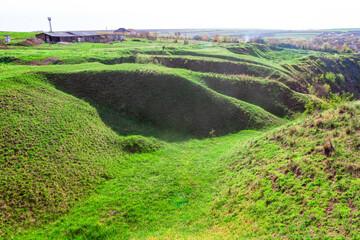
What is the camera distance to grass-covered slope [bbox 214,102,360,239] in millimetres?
13562

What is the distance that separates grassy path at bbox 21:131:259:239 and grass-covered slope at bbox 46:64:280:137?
32.0 ft

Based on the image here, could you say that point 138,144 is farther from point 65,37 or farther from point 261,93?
point 65,37

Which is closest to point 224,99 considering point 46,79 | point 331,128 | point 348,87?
point 331,128

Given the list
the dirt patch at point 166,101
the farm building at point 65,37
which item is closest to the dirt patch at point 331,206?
the dirt patch at point 166,101

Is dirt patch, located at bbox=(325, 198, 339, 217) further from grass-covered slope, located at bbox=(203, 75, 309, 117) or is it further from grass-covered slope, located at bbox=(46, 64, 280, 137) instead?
grass-covered slope, located at bbox=(203, 75, 309, 117)

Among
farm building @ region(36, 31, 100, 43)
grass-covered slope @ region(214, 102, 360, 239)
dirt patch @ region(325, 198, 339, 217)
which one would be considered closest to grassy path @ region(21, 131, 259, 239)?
grass-covered slope @ region(214, 102, 360, 239)

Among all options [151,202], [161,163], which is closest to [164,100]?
[161,163]

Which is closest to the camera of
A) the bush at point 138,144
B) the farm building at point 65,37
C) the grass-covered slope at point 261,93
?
the bush at point 138,144

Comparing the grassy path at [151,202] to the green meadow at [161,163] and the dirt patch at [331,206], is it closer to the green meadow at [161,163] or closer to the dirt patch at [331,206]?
the green meadow at [161,163]

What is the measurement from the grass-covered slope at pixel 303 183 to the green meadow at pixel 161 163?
0.09 metres

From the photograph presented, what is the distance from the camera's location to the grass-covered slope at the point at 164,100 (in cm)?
3875

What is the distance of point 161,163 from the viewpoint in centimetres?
2816

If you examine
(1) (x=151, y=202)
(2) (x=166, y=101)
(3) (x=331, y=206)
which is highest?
(2) (x=166, y=101)

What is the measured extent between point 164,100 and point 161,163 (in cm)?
1645
